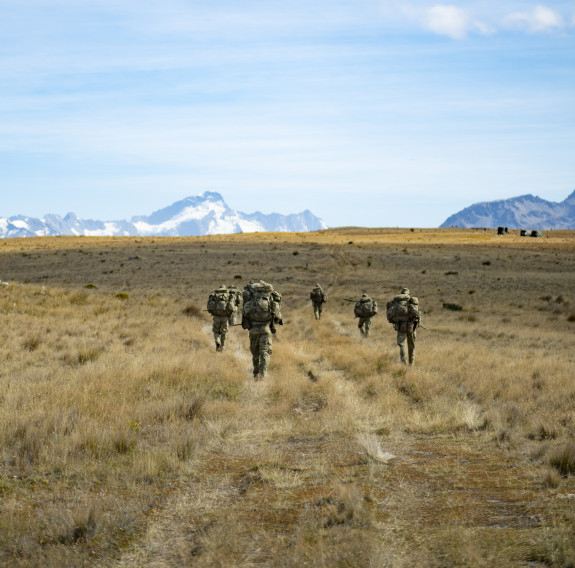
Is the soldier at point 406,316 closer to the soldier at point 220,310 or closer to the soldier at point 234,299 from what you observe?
the soldier at point 220,310

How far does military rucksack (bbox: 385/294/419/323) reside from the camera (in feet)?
54.6

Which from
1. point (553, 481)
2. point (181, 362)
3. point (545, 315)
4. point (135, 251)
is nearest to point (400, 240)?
point (135, 251)

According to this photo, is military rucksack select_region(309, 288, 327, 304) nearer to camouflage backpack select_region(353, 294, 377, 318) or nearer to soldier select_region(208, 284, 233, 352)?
camouflage backpack select_region(353, 294, 377, 318)

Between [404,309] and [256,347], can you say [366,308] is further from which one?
[256,347]

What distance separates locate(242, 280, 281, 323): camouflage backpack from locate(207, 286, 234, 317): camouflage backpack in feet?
12.7

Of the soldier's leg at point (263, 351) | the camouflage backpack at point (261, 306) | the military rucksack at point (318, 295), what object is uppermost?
the camouflage backpack at point (261, 306)

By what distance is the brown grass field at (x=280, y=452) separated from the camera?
17.4 feet

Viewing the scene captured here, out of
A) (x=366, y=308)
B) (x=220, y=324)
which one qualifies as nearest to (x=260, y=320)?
(x=220, y=324)

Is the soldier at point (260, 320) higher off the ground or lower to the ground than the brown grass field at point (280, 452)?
higher

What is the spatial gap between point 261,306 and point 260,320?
0.36 m

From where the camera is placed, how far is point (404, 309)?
655 inches

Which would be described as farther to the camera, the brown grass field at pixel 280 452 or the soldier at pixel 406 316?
the soldier at pixel 406 316

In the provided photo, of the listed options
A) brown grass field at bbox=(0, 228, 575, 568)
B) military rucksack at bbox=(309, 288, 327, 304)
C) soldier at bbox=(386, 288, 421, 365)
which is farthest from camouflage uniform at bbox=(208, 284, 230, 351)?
military rucksack at bbox=(309, 288, 327, 304)

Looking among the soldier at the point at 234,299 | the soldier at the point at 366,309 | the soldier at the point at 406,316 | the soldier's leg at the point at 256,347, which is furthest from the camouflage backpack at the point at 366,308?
the soldier's leg at the point at 256,347
